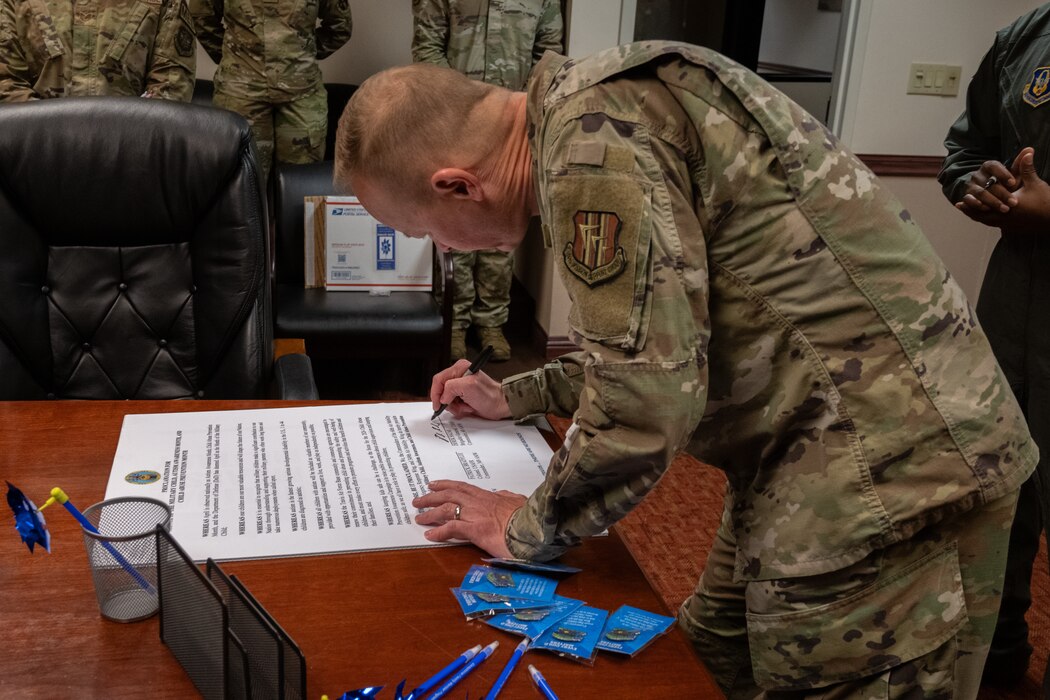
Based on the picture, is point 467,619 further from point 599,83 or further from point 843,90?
point 843,90

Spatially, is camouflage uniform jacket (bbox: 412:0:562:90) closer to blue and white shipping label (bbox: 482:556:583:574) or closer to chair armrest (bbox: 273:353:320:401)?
chair armrest (bbox: 273:353:320:401)

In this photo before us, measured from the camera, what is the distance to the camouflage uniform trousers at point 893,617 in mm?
883

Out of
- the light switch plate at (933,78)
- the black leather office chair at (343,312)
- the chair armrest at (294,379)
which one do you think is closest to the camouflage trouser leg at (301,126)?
the black leather office chair at (343,312)

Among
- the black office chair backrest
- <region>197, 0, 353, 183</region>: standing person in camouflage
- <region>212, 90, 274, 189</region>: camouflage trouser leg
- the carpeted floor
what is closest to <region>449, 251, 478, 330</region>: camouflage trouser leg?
<region>197, 0, 353, 183</region>: standing person in camouflage

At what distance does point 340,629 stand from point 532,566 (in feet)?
0.63

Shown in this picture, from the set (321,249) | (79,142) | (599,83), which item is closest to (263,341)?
(79,142)

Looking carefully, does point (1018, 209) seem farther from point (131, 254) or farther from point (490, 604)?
point (131, 254)

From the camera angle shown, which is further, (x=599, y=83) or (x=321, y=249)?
(x=321, y=249)

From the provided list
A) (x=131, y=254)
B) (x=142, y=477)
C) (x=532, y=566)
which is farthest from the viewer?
(x=131, y=254)

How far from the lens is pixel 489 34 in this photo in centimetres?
334

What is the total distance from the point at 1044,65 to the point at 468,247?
126 cm

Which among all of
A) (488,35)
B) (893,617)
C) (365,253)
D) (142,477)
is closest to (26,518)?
(142,477)

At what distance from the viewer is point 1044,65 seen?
1.64 metres

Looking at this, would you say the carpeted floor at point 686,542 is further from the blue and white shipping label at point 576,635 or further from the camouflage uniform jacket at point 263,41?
the camouflage uniform jacket at point 263,41
